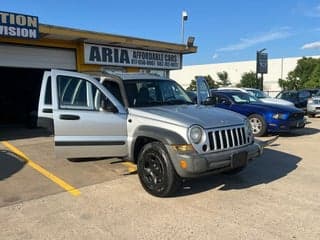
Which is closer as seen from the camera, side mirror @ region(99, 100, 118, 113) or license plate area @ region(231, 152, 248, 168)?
license plate area @ region(231, 152, 248, 168)

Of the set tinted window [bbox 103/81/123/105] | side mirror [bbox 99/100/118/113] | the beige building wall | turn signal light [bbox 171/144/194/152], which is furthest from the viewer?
the beige building wall

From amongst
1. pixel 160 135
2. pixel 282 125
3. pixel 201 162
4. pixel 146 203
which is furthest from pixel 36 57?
pixel 201 162

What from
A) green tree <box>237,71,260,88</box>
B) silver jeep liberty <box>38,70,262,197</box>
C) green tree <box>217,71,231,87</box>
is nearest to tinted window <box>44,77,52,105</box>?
silver jeep liberty <box>38,70,262,197</box>

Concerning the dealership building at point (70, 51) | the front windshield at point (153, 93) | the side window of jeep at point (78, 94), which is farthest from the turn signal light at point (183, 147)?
the dealership building at point (70, 51)

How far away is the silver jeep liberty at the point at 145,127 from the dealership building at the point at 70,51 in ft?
6.62

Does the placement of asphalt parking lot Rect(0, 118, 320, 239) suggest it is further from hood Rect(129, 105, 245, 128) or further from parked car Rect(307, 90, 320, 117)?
parked car Rect(307, 90, 320, 117)

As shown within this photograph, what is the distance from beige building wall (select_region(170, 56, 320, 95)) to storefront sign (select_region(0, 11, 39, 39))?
5187cm

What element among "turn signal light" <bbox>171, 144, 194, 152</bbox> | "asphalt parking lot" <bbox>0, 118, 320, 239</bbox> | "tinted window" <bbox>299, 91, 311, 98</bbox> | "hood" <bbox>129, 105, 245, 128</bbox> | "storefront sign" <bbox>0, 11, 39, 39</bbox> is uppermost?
"storefront sign" <bbox>0, 11, 39, 39</bbox>

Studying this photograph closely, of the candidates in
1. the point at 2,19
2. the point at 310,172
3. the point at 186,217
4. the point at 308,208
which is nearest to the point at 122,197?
the point at 186,217

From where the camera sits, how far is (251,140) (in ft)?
20.5

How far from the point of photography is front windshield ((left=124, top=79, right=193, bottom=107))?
6.54 metres

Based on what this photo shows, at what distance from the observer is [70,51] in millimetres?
13219

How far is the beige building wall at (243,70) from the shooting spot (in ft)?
210

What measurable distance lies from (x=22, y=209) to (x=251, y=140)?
3.62 metres
